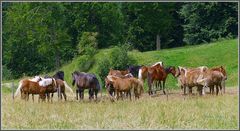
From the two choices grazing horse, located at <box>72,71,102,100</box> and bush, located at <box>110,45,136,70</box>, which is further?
bush, located at <box>110,45,136,70</box>

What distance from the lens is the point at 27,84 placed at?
20828mm

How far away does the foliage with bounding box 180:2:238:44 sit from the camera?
48.6 m

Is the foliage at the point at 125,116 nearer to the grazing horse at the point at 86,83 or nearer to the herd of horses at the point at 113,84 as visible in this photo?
the herd of horses at the point at 113,84

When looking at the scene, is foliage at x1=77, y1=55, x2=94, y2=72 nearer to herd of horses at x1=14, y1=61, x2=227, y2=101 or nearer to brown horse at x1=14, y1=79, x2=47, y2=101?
herd of horses at x1=14, y1=61, x2=227, y2=101

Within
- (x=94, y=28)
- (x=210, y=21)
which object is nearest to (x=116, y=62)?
(x=210, y=21)

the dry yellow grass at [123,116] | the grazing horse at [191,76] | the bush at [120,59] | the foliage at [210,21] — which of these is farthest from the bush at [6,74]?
the dry yellow grass at [123,116]

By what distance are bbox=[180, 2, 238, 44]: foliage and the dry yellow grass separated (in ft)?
108

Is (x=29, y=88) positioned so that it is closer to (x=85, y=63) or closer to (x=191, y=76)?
(x=191, y=76)

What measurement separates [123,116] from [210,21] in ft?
122

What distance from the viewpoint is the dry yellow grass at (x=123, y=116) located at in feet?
40.4

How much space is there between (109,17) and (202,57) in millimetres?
18069

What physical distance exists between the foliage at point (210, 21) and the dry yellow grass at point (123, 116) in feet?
108

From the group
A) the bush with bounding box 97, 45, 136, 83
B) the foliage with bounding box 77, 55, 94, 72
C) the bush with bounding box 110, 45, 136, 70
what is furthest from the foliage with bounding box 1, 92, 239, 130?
the foliage with bounding box 77, 55, 94, 72

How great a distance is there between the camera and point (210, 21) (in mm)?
49469
